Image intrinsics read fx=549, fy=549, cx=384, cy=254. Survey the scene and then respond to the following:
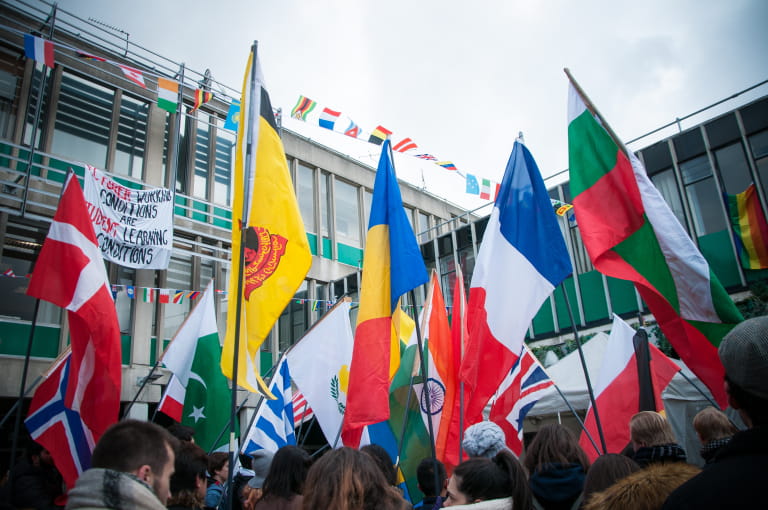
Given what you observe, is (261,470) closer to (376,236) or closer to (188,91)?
(376,236)

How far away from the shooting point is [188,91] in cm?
1658

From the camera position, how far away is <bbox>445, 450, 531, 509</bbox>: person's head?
2.90m

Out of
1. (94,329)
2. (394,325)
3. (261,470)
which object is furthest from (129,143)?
(261,470)

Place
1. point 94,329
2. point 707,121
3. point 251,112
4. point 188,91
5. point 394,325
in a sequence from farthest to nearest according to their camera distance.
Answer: point 188,91
point 707,121
point 394,325
point 94,329
point 251,112

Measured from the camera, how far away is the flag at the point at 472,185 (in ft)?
45.8

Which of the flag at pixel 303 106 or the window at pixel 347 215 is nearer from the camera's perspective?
the flag at pixel 303 106

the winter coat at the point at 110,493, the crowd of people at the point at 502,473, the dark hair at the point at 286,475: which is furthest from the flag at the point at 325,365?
the winter coat at the point at 110,493

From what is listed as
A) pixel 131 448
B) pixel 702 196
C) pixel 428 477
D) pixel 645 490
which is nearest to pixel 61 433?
pixel 428 477

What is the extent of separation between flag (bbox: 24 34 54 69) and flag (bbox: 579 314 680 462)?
478 inches

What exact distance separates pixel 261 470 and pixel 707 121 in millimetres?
11970

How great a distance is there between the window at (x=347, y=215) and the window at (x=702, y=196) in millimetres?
12310

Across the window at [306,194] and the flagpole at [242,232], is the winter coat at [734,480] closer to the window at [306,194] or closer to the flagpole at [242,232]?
the flagpole at [242,232]

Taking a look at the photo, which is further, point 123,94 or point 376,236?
point 123,94

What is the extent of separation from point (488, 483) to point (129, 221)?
1276 cm
